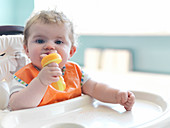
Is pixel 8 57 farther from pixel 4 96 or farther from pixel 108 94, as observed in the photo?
pixel 108 94

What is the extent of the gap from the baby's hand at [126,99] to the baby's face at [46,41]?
194 mm

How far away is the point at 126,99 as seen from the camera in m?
Answer: 0.66

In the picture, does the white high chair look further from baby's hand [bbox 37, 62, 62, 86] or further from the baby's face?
baby's hand [bbox 37, 62, 62, 86]

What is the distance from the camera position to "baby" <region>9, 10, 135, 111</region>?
0.61 metres

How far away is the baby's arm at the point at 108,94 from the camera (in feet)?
2.16

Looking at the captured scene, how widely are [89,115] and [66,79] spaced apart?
17 centimetres

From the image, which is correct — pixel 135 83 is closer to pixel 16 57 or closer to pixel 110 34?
pixel 110 34

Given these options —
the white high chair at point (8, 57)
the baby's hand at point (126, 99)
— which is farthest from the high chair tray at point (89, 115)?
the white high chair at point (8, 57)

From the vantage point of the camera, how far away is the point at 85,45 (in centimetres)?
258

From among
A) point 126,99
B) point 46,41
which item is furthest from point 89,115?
point 46,41

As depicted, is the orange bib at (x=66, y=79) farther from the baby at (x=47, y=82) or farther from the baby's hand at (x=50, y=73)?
the baby's hand at (x=50, y=73)

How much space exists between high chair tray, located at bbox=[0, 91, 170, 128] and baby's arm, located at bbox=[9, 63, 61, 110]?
0.09ft

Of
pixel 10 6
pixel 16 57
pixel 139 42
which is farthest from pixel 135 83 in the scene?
pixel 10 6

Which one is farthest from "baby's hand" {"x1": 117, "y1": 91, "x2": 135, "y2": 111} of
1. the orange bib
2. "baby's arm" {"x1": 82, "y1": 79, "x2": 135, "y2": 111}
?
the orange bib
